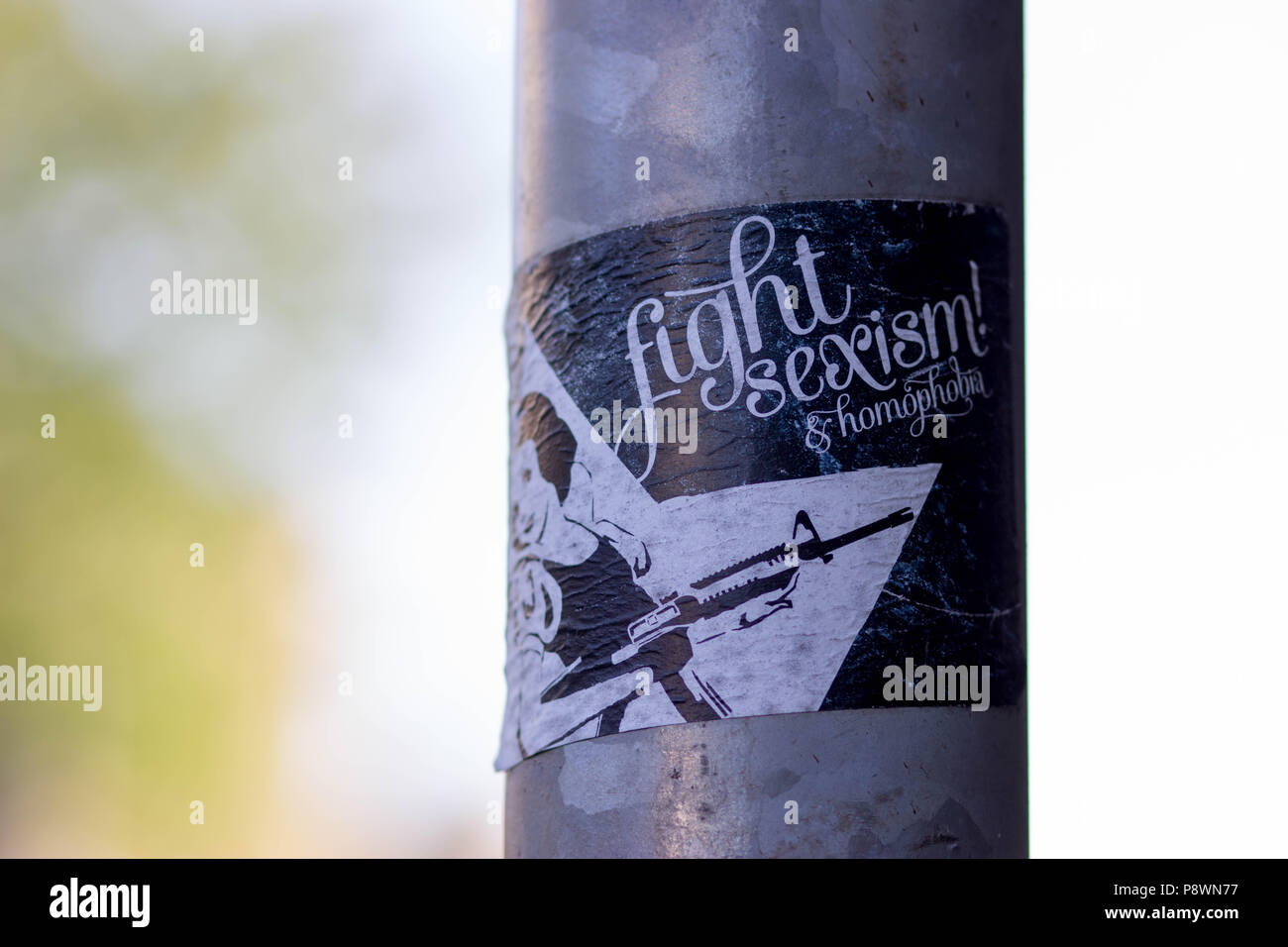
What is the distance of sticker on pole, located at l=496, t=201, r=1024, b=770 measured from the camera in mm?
A: 3148

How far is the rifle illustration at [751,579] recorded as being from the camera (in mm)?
3146

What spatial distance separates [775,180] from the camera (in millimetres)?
3287

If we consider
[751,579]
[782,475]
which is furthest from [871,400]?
[751,579]

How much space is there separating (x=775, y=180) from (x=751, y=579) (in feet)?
2.59

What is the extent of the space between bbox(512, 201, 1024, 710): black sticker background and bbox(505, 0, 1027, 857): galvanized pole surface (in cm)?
5

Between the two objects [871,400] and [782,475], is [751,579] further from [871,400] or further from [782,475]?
[871,400]

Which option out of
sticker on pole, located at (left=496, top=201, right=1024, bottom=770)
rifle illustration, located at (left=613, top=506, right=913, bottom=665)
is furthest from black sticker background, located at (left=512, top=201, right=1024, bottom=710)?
rifle illustration, located at (left=613, top=506, right=913, bottom=665)

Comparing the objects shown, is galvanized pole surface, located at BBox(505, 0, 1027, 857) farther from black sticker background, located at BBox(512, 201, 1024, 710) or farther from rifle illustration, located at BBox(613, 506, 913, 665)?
rifle illustration, located at BBox(613, 506, 913, 665)

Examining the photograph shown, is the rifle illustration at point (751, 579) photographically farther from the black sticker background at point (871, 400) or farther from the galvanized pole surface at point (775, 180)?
the galvanized pole surface at point (775, 180)

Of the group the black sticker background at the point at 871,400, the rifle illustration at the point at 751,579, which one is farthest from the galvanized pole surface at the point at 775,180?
the rifle illustration at the point at 751,579

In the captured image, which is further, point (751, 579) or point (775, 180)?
point (775, 180)
